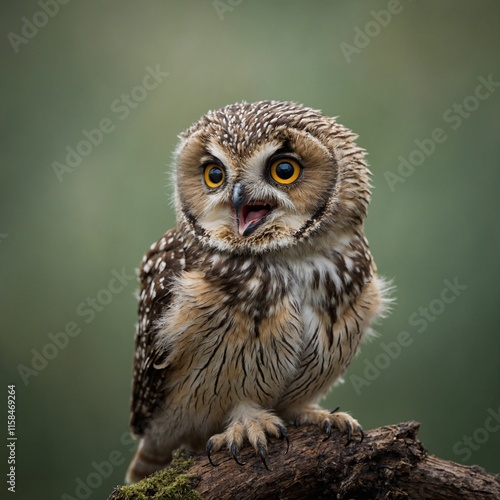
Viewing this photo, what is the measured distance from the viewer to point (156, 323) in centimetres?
223

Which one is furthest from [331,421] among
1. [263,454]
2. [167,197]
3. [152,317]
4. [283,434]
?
[167,197]

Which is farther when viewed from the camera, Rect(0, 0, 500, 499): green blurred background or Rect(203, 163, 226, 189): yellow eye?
Rect(0, 0, 500, 499): green blurred background

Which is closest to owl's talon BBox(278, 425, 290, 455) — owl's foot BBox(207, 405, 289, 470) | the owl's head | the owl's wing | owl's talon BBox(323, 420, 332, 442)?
owl's foot BBox(207, 405, 289, 470)

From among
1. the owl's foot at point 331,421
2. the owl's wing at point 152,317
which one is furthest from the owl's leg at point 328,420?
the owl's wing at point 152,317

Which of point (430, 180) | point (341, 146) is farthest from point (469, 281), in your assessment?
point (341, 146)

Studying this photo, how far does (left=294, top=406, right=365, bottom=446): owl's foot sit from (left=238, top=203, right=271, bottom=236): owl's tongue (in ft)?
2.43

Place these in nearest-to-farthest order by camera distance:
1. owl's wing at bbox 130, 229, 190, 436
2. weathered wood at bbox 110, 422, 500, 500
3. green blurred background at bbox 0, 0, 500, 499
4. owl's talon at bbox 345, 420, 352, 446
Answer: weathered wood at bbox 110, 422, 500, 500 < owl's talon at bbox 345, 420, 352, 446 < owl's wing at bbox 130, 229, 190, 436 < green blurred background at bbox 0, 0, 500, 499

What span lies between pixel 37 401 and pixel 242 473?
1968 millimetres

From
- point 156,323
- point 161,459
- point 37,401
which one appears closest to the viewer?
point 156,323

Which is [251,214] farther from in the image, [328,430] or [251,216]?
[328,430]

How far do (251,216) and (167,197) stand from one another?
1.33 m

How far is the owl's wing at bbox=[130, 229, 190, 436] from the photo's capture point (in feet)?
7.38

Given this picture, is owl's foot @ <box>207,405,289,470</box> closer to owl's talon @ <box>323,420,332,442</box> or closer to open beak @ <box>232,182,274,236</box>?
owl's talon @ <box>323,420,332,442</box>

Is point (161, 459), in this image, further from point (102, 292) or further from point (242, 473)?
point (102, 292)
